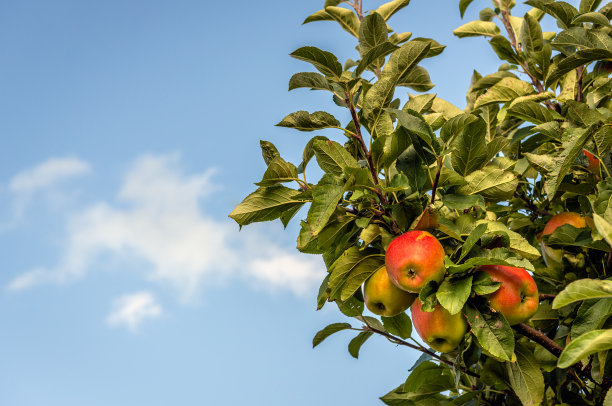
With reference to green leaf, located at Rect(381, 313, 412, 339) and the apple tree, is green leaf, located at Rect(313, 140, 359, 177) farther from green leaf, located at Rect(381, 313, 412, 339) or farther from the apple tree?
green leaf, located at Rect(381, 313, 412, 339)

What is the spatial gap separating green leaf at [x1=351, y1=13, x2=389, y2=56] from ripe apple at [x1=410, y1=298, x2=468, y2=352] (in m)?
1.05

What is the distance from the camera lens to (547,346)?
209cm

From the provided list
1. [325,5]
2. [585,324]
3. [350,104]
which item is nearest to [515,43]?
[325,5]

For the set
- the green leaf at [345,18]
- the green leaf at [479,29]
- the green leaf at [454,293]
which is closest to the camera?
the green leaf at [454,293]

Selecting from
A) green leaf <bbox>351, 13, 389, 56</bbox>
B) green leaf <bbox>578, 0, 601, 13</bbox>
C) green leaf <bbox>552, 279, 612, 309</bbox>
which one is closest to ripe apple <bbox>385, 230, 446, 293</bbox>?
green leaf <bbox>552, 279, 612, 309</bbox>

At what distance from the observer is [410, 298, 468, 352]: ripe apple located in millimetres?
1954

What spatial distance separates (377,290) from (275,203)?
513mm

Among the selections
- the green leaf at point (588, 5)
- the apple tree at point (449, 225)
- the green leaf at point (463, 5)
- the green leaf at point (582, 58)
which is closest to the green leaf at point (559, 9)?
the apple tree at point (449, 225)

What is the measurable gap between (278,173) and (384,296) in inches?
24.2

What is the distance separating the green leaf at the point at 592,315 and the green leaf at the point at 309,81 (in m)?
1.26

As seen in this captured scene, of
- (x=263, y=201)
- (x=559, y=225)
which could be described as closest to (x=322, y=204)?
(x=263, y=201)

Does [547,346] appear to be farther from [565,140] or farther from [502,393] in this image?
[565,140]

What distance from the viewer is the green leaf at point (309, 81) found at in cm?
208

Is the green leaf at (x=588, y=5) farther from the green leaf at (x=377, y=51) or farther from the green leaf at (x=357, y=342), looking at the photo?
the green leaf at (x=357, y=342)
